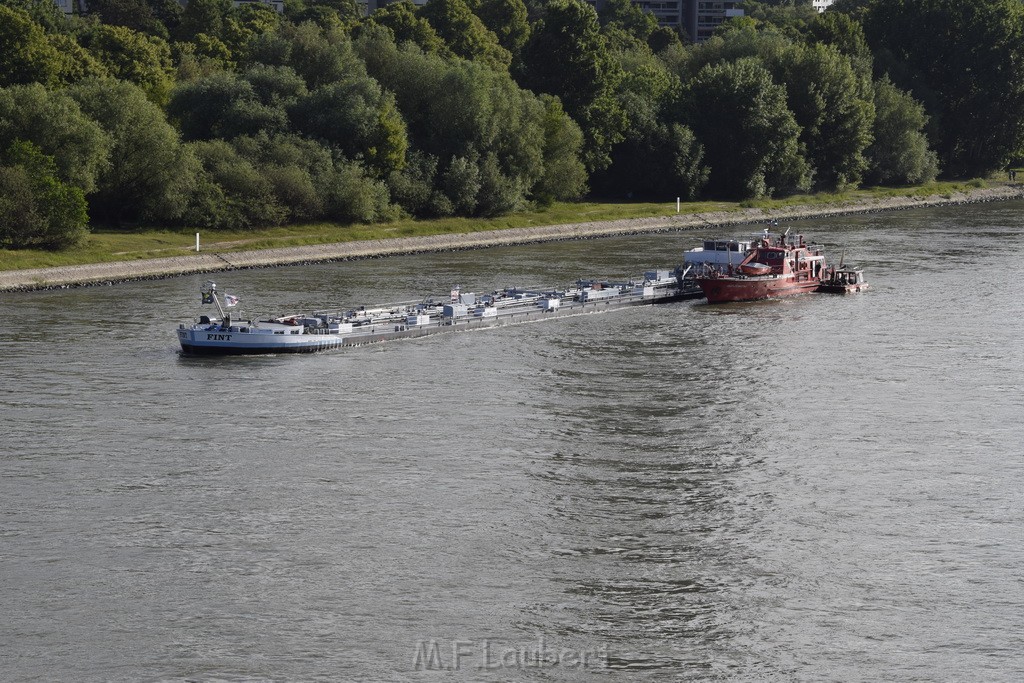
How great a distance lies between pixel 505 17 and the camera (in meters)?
169

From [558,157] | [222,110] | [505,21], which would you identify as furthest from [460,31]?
[222,110]

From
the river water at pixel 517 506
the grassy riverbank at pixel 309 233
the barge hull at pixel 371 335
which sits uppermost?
the grassy riverbank at pixel 309 233

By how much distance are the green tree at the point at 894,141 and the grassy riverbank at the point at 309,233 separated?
14.1 meters

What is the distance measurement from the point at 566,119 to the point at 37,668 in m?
94.9

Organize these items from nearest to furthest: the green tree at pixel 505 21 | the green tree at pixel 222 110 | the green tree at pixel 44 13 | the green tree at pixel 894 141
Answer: the green tree at pixel 222 110
the green tree at pixel 44 13
the green tree at pixel 894 141
the green tree at pixel 505 21

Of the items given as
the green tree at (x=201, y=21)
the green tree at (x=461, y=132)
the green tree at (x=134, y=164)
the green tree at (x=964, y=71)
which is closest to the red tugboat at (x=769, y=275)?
the green tree at (x=461, y=132)

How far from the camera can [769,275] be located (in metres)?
81.2

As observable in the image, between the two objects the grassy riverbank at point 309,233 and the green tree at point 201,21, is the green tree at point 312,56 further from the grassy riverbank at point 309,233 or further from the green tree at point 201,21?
the green tree at point 201,21

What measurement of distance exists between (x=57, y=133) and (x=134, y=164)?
5.55 metres

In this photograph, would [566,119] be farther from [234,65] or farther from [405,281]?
[405,281]

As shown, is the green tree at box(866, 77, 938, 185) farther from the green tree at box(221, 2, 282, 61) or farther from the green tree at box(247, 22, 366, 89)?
the green tree at box(221, 2, 282, 61)

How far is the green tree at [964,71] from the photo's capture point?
158375 millimetres

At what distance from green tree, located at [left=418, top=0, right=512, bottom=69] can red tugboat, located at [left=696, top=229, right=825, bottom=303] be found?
2621 inches

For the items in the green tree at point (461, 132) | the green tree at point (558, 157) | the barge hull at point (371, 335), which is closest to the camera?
the barge hull at point (371, 335)
